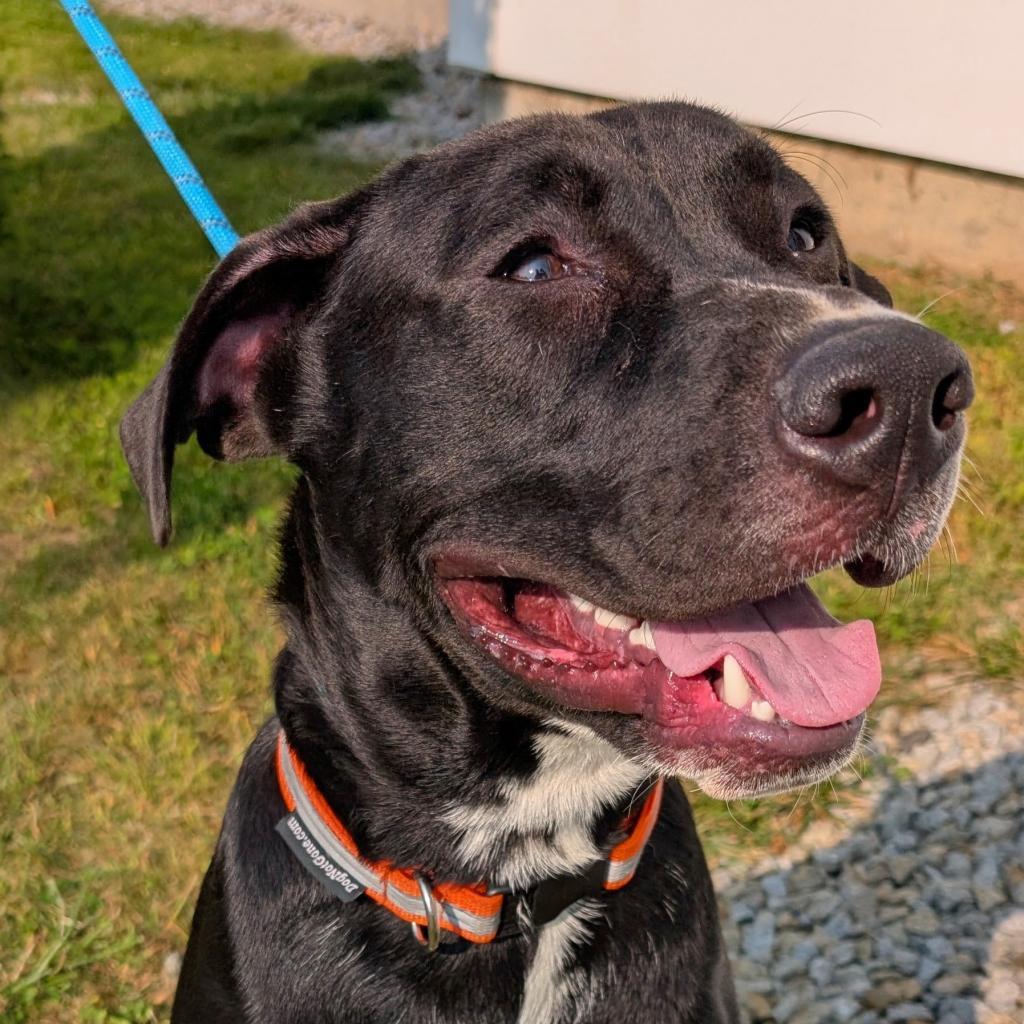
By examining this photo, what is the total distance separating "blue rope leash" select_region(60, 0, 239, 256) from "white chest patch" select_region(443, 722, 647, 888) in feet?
4.46

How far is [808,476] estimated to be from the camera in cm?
182

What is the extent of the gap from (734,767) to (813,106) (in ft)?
20.1

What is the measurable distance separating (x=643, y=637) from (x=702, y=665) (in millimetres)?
125

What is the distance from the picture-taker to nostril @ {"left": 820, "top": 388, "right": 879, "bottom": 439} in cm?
174

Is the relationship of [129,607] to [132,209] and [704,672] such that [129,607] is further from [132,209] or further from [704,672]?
[132,209]

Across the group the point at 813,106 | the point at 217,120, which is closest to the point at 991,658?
the point at 813,106

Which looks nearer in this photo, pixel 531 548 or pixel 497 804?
pixel 531 548

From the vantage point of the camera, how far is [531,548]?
212 cm

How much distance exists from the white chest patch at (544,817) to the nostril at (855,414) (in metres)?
0.86

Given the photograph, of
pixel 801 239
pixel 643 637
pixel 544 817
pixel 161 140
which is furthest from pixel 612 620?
pixel 161 140

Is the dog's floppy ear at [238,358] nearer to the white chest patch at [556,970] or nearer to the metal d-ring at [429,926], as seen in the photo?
the metal d-ring at [429,926]

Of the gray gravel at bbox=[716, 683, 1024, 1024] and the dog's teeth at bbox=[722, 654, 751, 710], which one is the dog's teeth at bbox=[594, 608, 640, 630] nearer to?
the dog's teeth at bbox=[722, 654, 751, 710]

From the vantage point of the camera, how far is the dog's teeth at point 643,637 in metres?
2.13

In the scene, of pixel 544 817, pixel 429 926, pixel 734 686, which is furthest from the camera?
pixel 544 817
